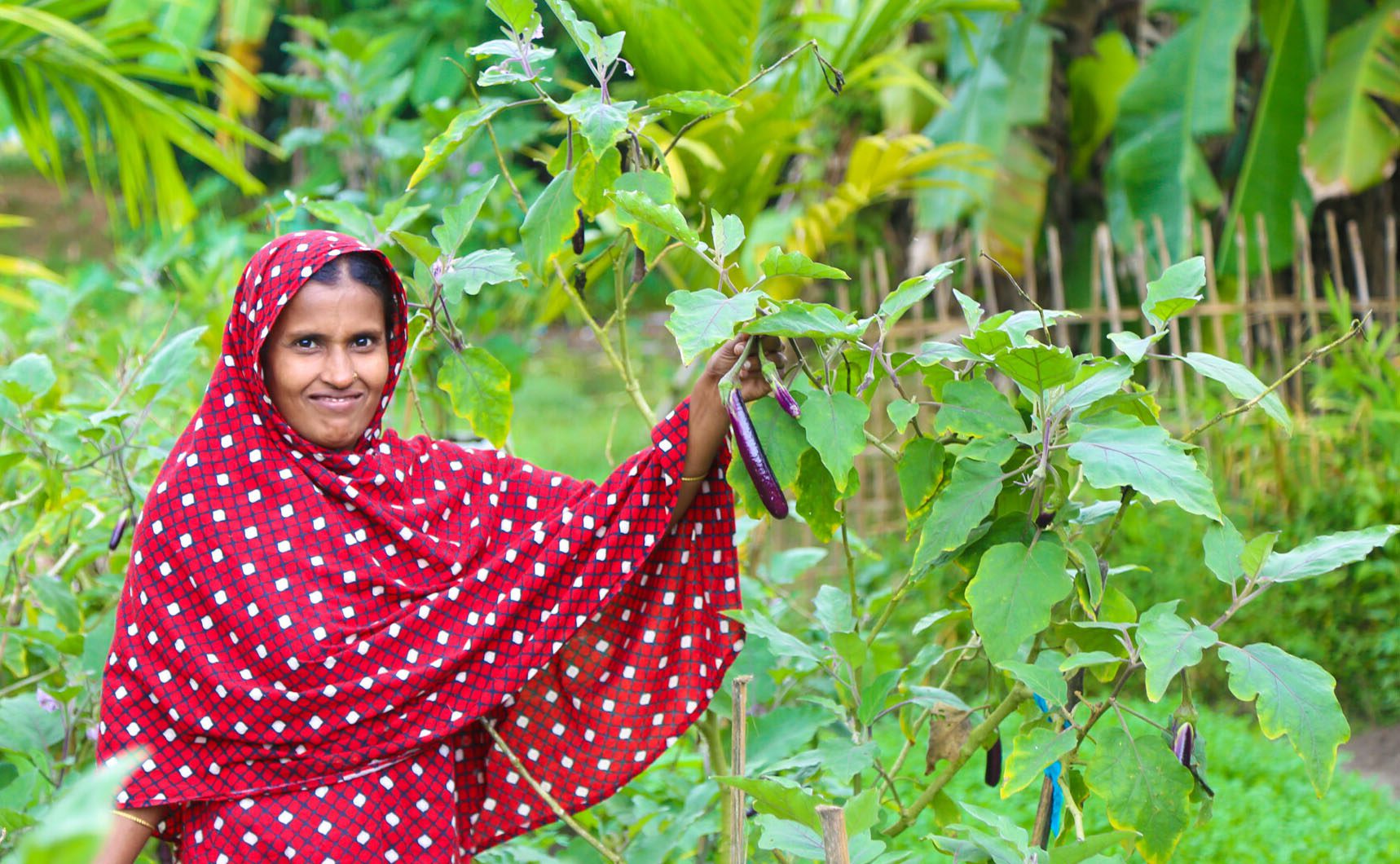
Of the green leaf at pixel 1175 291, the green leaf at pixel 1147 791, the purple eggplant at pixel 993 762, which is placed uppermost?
the green leaf at pixel 1175 291

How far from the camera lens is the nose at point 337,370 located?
171 cm

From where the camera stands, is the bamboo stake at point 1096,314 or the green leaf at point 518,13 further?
the bamboo stake at point 1096,314

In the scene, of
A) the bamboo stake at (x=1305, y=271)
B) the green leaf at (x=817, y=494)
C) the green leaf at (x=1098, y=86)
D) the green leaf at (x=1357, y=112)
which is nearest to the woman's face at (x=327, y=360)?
the green leaf at (x=817, y=494)

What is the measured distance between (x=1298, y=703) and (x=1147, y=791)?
0.61 ft

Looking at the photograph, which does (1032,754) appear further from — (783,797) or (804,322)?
(804,322)

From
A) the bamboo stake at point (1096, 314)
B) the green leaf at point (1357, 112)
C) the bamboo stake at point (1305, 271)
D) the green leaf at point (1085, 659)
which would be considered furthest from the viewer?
the green leaf at point (1357, 112)

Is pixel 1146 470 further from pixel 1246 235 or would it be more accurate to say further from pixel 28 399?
pixel 1246 235

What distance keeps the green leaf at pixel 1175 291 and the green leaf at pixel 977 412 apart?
0.17m

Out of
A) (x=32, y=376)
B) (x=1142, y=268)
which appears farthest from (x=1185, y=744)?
(x=1142, y=268)

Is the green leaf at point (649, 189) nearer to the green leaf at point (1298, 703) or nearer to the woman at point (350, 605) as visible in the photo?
the woman at point (350, 605)

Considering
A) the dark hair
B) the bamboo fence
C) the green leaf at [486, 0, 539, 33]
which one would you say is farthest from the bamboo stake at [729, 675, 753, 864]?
the bamboo fence

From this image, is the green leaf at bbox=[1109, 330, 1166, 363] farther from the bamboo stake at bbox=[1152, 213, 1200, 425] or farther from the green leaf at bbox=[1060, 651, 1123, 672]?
the bamboo stake at bbox=[1152, 213, 1200, 425]

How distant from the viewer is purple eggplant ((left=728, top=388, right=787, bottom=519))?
143 cm

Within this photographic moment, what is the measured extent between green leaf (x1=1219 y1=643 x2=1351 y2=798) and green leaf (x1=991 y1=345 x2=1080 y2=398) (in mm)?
313
